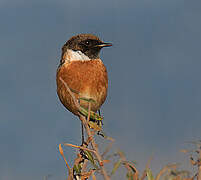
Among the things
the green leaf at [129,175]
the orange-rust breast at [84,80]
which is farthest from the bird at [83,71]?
the green leaf at [129,175]

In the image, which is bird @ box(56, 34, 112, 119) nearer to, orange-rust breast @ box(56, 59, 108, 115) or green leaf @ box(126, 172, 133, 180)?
orange-rust breast @ box(56, 59, 108, 115)

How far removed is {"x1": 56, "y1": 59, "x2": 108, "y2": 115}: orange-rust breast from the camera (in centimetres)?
482

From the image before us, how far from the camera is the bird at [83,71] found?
4836mm

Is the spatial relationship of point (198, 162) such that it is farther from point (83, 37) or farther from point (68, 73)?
point (83, 37)

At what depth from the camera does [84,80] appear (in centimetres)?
484

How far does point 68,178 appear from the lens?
2.02 m

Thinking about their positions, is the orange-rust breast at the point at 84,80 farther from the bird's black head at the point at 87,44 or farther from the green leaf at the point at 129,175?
the green leaf at the point at 129,175

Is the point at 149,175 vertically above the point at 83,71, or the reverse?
the point at 83,71

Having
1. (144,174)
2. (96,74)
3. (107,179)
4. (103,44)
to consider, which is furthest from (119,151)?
(103,44)

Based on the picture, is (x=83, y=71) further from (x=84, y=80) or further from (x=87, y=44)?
(x=87, y=44)

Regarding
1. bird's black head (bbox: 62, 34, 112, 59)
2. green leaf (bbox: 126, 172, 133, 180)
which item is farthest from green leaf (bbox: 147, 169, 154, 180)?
bird's black head (bbox: 62, 34, 112, 59)

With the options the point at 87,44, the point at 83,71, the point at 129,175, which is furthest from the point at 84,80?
the point at 129,175

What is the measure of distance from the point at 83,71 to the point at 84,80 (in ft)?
0.48

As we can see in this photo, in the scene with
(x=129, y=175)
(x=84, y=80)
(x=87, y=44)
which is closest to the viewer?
(x=129, y=175)
